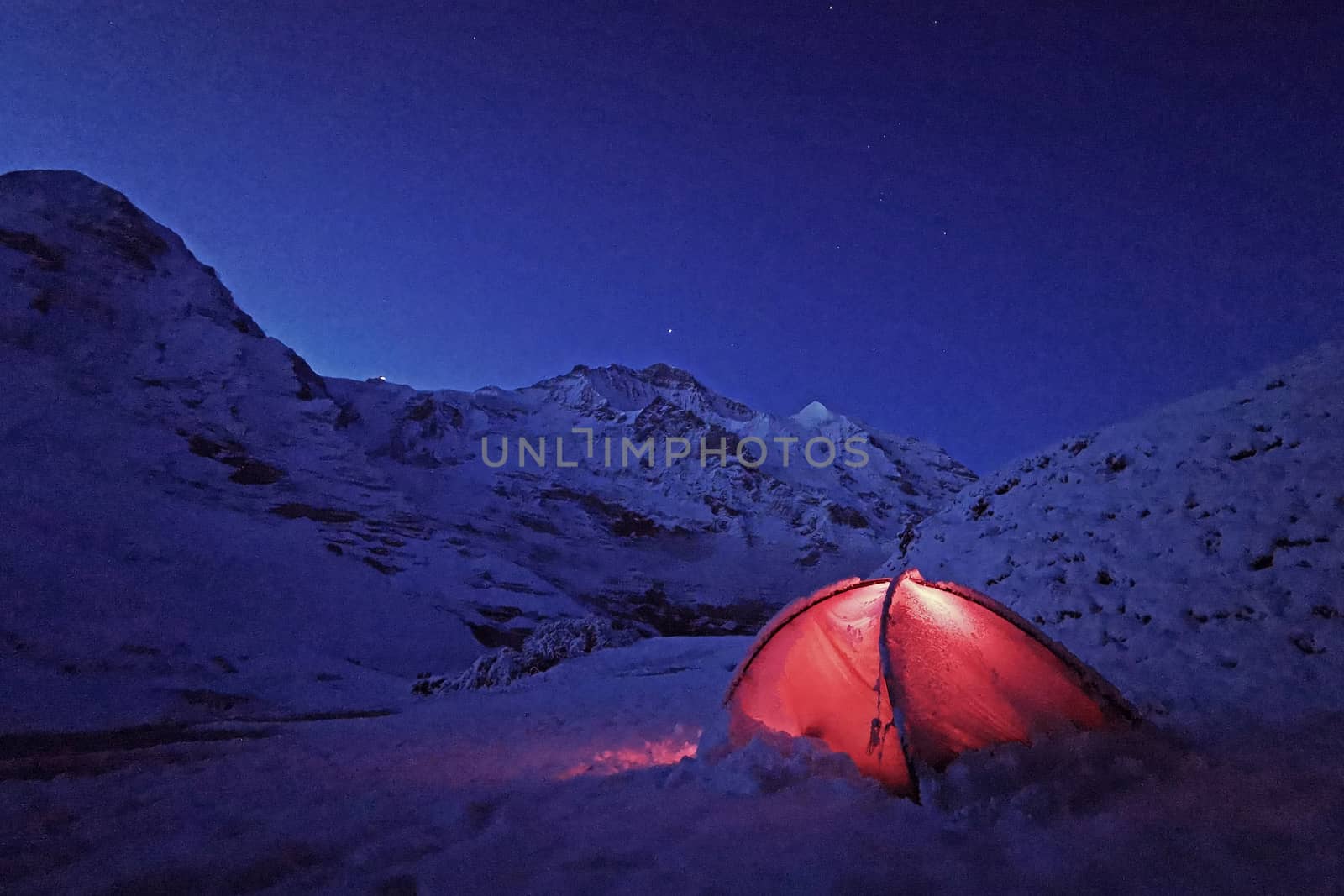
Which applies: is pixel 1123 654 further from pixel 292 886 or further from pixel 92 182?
pixel 92 182

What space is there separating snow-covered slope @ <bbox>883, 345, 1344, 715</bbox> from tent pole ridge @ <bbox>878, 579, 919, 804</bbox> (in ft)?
11.1

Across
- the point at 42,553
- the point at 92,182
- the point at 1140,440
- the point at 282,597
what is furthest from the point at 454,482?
the point at 1140,440

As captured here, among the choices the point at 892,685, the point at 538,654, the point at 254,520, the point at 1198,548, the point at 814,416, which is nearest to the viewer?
the point at 892,685

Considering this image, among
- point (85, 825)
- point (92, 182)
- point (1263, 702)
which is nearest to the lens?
point (85, 825)

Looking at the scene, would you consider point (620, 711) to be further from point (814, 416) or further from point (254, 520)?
point (814, 416)

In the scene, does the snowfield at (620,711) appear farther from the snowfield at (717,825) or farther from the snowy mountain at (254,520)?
the snowy mountain at (254,520)

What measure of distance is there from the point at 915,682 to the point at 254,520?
37274mm

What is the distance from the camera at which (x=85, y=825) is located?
438 cm

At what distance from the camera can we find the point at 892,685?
4473mm

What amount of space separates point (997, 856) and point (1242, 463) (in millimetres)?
8903

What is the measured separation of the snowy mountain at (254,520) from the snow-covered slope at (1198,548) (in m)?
10.4

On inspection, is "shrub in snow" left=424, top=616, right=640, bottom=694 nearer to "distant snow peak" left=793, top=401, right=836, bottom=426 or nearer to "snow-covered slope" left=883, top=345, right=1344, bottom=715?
"snow-covered slope" left=883, top=345, right=1344, bottom=715

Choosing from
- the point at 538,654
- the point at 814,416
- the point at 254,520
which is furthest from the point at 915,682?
the point at 814,416

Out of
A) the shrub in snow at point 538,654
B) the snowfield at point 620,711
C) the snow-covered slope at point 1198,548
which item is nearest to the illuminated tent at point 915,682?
the snowfield at point 620,711
